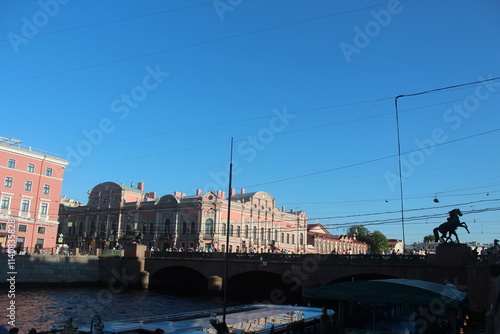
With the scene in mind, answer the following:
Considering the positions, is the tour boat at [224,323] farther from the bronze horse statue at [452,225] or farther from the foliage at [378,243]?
the foliage at [378,243]

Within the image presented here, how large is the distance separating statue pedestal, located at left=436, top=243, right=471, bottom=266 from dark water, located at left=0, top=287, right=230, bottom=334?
20.3 m

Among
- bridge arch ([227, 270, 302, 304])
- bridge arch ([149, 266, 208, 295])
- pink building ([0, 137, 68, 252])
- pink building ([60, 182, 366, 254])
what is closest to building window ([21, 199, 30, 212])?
pink building ([0, 137, 68, 252])

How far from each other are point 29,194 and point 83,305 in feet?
99.4

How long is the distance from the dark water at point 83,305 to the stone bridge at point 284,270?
4.95 metres

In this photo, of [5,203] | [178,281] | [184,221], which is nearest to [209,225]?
[184,221]

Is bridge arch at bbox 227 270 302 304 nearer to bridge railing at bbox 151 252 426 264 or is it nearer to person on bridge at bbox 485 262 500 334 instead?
bridge railing at bbox 151 252 426 264

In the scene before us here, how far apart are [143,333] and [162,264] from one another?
136ft

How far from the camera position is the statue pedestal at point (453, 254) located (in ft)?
107

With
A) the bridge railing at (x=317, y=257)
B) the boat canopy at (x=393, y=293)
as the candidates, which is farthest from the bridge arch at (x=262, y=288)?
the boat canopy at (x=393, y=293)

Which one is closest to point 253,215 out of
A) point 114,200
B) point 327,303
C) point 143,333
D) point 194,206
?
point 194,206

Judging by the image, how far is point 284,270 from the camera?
148 ft

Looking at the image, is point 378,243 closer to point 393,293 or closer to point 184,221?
point 184,221

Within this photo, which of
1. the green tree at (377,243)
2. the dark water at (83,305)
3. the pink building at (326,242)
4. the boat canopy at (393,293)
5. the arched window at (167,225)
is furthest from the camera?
the green tree at (377,243)

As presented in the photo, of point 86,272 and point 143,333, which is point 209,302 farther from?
point 143,333
